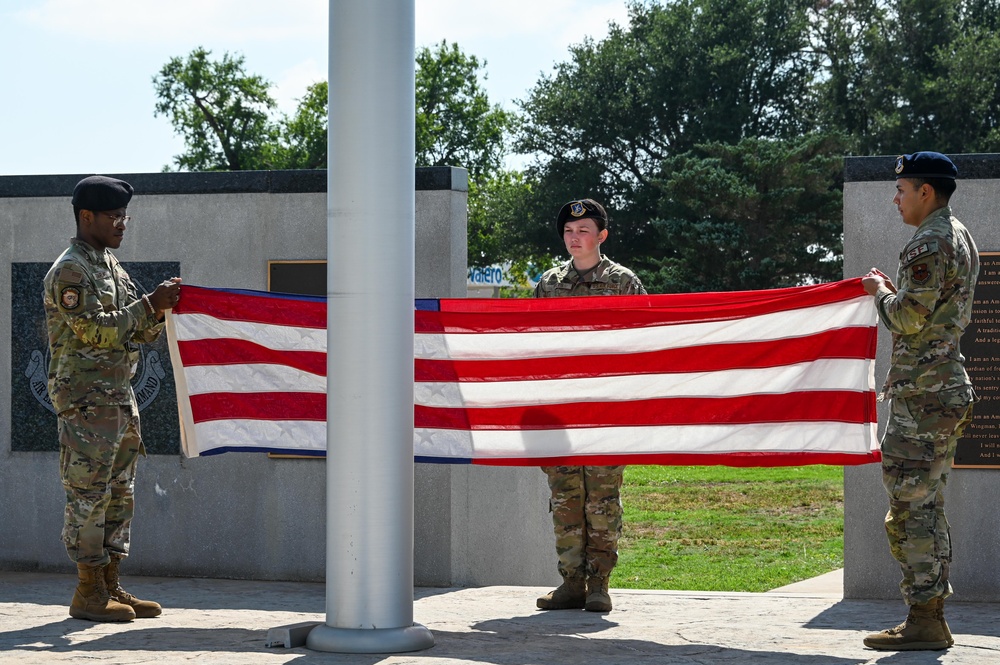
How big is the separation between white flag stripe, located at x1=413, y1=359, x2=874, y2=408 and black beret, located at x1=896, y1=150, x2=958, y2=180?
93 centimetres

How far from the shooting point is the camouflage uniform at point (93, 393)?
5.79 meters

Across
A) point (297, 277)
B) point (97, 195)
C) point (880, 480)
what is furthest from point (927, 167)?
point (97, 195)

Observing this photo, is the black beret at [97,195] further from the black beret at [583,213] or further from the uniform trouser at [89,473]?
the black beret at [583,213]

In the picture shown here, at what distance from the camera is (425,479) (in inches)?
284

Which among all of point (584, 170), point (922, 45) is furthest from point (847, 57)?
point (584, 170)

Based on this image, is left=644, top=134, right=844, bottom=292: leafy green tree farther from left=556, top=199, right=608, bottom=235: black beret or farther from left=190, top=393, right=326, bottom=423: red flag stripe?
left=190, top=393, right=326, bottom=423: red flag stripe

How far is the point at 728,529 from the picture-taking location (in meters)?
11.7

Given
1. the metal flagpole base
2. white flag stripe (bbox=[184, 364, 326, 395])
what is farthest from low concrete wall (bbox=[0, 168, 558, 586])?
the metal flagpole base

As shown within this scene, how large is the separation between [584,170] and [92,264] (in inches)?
1790

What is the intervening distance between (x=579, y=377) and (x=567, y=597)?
3.62 feet

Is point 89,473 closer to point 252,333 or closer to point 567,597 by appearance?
point 252,333

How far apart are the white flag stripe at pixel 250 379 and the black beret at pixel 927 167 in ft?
9.62

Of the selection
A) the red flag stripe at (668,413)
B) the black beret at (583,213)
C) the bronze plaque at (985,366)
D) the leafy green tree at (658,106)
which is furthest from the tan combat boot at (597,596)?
the leafy green tree at (658,106)

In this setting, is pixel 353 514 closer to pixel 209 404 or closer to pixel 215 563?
pixel 209 404
